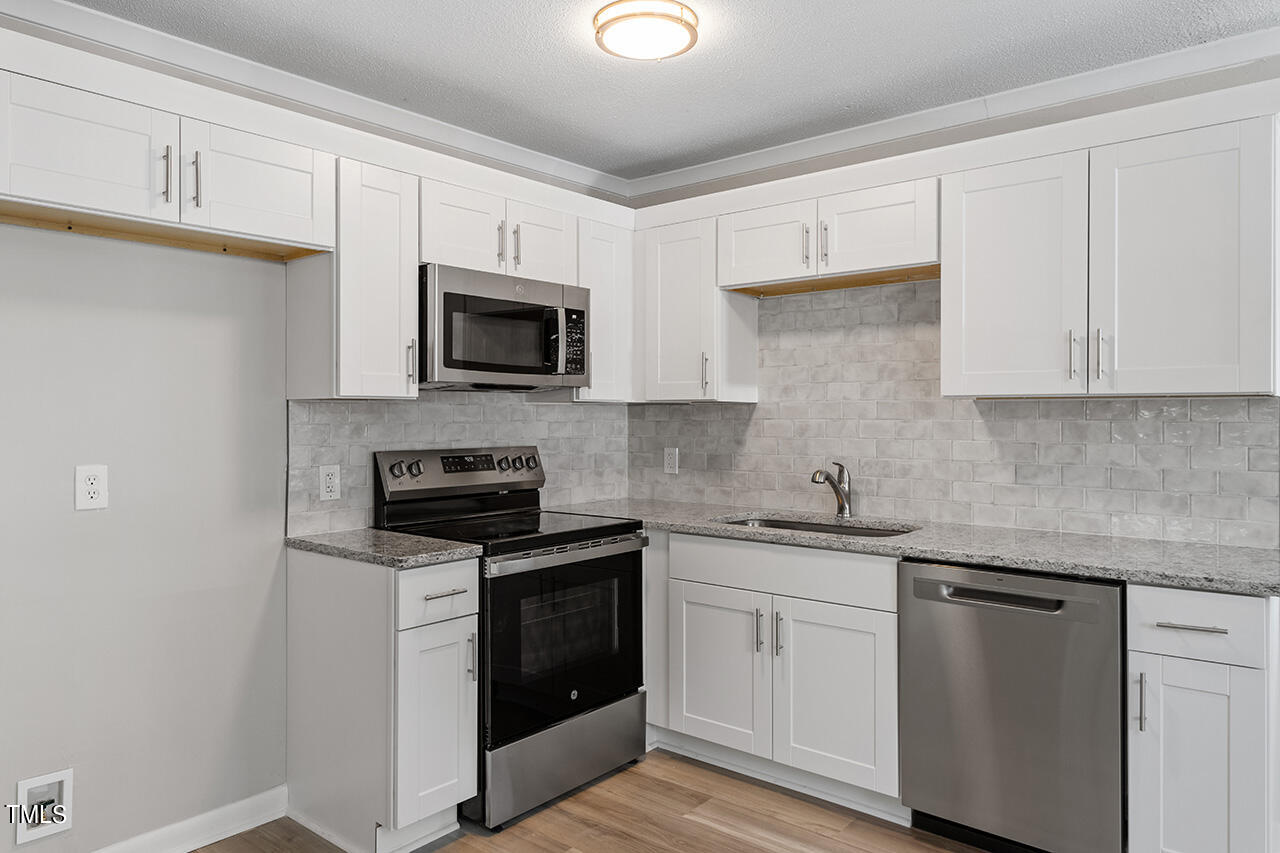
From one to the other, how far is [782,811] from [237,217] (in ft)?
8.37

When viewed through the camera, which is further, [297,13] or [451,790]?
[451,790]

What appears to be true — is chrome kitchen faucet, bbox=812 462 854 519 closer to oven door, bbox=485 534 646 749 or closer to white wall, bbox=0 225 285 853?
oven door, bbox=485 534 646 749

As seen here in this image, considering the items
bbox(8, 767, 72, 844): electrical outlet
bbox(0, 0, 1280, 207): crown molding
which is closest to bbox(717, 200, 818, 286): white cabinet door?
bbox(0, 0, 1280, 207): crown molding

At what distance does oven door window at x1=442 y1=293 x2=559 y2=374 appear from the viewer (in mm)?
2932

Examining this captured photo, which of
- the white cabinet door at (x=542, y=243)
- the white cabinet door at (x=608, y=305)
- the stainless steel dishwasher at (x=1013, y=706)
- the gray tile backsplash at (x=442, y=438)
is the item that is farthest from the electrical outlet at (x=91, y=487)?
the stainless steel dishwasher at (x=1013, y=706)

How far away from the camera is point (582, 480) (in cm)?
399

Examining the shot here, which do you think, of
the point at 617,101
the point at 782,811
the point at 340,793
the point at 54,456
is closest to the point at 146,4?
the point at 54,456

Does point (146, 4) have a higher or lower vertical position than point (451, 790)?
higher

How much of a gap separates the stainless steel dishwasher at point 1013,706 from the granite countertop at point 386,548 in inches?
56.4

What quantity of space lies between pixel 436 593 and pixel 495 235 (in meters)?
1.33

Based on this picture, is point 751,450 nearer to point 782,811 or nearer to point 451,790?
point 782,811

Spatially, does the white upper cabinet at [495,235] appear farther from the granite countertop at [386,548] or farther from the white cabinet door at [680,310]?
the granite countertop at [386,548]

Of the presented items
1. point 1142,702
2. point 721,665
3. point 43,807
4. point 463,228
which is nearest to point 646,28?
point 463,228

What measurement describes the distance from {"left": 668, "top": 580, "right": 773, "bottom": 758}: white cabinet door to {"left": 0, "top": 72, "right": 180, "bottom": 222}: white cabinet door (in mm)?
2142
